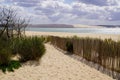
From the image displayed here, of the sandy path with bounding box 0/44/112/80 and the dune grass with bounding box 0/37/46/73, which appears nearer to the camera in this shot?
the sandy path with bounding box 0/44/112/80

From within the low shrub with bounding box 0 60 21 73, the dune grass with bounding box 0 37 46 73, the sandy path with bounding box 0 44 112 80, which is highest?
the dune grass with bounding box 0 37 46 73

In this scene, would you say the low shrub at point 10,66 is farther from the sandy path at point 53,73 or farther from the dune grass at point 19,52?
the sandy path at point 53,73

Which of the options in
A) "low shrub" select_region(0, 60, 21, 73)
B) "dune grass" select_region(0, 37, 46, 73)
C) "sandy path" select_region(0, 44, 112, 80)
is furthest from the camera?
"dune grass" select_region(0, 37, 46, 73)

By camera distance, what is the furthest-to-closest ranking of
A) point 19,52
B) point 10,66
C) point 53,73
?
point 19,52
point 10,66
point 53,73

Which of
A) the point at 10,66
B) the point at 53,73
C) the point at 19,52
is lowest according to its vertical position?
the point at 53,73

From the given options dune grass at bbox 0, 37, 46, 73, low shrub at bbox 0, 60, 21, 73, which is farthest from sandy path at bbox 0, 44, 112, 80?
dune grass at bbox 0, 37, 46, 73

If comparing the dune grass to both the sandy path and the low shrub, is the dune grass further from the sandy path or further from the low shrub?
the sandy path

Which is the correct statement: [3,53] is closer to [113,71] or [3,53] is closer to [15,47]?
[15,47]

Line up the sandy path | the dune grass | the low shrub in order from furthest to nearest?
1. the dune grass
2. the low shrub
3. the sandy path

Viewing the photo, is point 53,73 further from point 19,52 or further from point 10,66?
point 19,52

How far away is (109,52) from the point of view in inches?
512

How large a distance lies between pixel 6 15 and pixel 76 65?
11.2 meters

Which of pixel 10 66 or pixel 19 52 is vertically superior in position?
pixel 19 52

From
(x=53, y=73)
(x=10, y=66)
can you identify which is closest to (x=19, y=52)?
(x=10, y=66)
